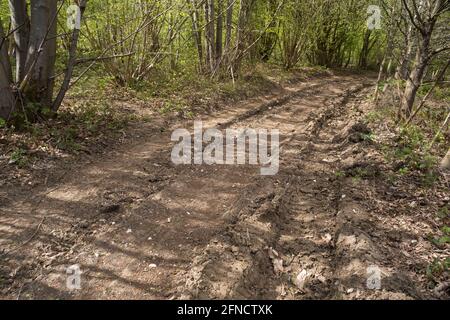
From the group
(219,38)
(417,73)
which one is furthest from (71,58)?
(417,73)

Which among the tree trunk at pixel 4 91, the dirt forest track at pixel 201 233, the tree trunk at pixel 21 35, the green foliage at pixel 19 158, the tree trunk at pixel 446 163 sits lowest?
the dirt forest track at pixel 201 233

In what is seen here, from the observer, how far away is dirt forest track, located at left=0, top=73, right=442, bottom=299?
9.78 ft

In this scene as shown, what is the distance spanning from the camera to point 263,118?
7766 millimetres

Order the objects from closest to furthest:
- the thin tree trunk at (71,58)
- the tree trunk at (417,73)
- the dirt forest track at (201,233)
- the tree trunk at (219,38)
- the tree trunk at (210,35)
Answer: the dirt forest track at (201,233)
the thin tree trunk at (71,58)
the tree trunk at (417,73)
the tree trunk at (210,35)
the tree trunk at (219,38)

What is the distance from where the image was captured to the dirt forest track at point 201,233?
9.78 feet

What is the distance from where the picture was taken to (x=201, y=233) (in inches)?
145

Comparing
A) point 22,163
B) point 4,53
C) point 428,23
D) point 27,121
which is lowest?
point 22,163

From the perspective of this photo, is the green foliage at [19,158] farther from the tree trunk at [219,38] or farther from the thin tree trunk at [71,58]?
the tree trunk at [219,38]

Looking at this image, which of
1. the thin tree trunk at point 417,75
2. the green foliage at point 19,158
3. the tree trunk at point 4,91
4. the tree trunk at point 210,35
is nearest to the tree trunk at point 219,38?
the tree trunk at point 210,35

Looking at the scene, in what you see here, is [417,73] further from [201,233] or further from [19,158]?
[19,158]

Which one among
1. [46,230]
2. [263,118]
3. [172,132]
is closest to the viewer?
[46,230]
